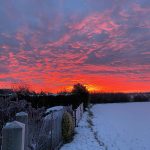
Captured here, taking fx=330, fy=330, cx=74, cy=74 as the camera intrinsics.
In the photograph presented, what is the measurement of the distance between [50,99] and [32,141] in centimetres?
2237

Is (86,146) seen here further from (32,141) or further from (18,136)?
(18,136)

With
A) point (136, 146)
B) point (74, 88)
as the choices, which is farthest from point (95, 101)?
point (136, 146)

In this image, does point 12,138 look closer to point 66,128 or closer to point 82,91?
point 66,128

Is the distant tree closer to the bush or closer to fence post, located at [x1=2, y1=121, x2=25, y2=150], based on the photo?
the bush

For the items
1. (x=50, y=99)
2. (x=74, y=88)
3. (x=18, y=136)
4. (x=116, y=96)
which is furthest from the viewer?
(x=116, y=96)

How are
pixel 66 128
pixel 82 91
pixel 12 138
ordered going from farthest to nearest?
1. pixel 82 91
2. pixel 66 128
3. pixel 12 138

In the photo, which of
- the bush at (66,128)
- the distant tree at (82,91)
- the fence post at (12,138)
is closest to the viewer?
the fence post at (12,138)

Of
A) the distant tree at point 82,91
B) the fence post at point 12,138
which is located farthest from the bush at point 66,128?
the distant tree at point 82,91

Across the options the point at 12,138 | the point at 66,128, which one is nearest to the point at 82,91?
the point at 66,128

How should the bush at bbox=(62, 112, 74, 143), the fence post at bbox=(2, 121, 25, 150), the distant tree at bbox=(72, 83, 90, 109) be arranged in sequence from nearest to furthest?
1. the fence post at bbox=(2, 121, 25, 150)
2. the bush at bbox=(62, 112, 74, 143)
3. the distant tree at bbox=(72, 83, 90, 109)

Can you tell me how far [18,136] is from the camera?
10.7 feet

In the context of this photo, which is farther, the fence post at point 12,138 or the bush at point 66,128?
the bush at point 66,128

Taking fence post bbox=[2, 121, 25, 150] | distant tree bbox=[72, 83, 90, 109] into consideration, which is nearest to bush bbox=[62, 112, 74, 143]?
fence post bbox=[2, 121, 25, 150]

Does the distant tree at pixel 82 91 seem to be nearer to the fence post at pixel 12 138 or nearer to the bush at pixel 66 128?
the bush at pixel 66 128
